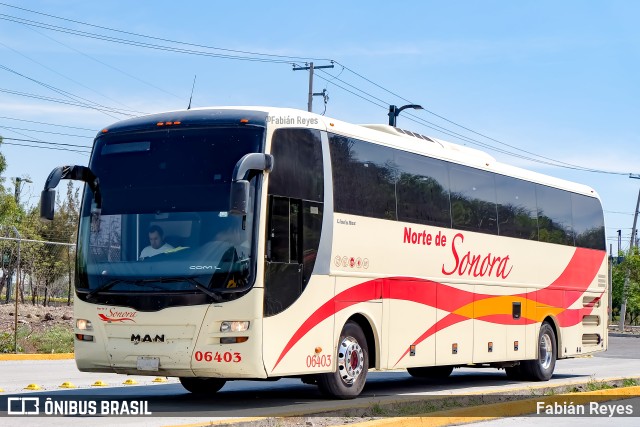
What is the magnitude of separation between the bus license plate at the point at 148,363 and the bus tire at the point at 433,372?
28.9 feet

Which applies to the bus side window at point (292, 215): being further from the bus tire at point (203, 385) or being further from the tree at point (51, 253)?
the tree at point (51, 253)

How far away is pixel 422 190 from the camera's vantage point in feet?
59.6

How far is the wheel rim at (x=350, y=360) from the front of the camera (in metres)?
15.5

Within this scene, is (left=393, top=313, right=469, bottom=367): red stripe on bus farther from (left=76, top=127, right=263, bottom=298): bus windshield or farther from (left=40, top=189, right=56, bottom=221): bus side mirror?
(left=40, top=189, right=56, bottom=221): bus side mirror

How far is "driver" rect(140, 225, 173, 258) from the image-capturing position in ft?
45.4

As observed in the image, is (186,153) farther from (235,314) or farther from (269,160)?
(235,314)

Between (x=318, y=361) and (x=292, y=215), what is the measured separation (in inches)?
78.6

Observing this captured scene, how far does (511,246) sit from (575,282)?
3.40 metres

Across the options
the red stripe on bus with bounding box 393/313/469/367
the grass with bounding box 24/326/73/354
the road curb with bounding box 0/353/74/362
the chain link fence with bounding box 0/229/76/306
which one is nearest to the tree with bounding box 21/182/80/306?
the chain link fence with bounding box 0/229/76/306

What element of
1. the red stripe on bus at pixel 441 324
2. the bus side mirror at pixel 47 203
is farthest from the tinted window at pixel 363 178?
the bus side mirror at pixel 47 203

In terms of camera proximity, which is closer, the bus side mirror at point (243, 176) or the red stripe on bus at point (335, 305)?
the bus side mirror at point (243, 176)

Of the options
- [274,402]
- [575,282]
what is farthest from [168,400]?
[575,282]

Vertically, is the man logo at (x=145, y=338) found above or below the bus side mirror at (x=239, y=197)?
below

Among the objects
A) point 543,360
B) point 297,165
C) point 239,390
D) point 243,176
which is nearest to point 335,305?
point 297,165
